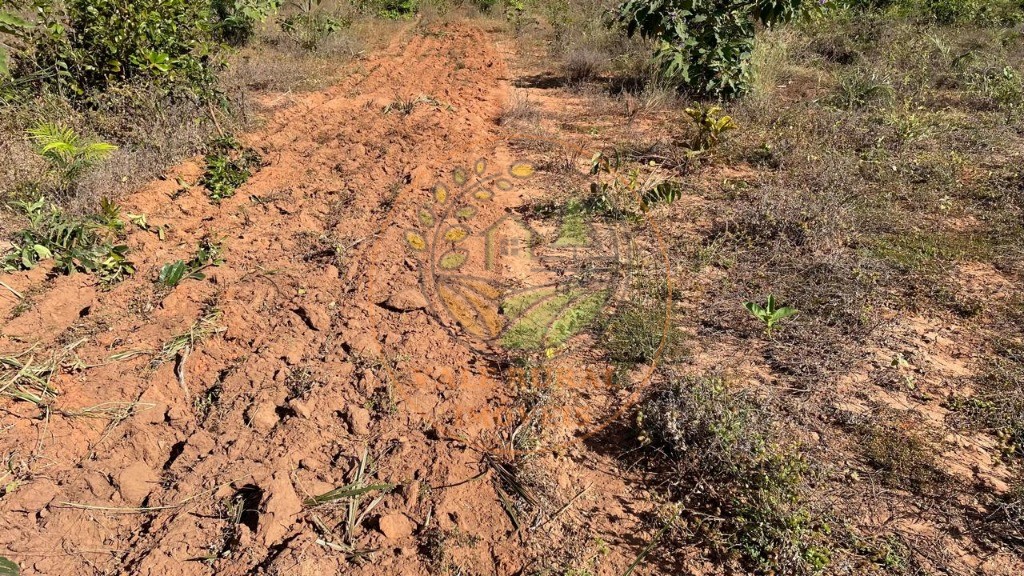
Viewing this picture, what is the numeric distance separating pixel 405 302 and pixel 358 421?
928 mm

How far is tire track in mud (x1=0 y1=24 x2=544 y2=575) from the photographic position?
2.17 m

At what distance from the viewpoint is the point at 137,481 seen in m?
2.36

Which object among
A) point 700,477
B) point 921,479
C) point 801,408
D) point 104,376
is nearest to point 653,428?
point 700,477

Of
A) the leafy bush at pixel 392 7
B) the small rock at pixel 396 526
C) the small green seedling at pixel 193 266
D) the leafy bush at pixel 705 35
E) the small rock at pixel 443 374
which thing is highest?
the leafy bush at pixel 392 7

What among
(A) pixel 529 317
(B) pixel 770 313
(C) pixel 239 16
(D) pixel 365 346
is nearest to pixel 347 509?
(D) pixel 365 346

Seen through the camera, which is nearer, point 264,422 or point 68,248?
point 264,422

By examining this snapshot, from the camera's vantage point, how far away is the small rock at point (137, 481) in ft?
7.60

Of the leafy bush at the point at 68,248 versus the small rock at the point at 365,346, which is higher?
the leafy bush at the point at 68,248

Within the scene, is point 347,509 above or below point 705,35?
below

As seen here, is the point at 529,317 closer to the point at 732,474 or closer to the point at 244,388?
the point at 732,474

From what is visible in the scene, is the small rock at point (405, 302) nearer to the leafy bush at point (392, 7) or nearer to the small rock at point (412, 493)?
the small rock at point (412, 493)

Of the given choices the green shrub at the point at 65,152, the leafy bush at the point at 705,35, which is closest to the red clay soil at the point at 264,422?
the green shrub at the point at 65,152

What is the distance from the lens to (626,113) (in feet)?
20.9

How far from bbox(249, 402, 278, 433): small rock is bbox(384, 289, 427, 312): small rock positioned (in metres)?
0.95
